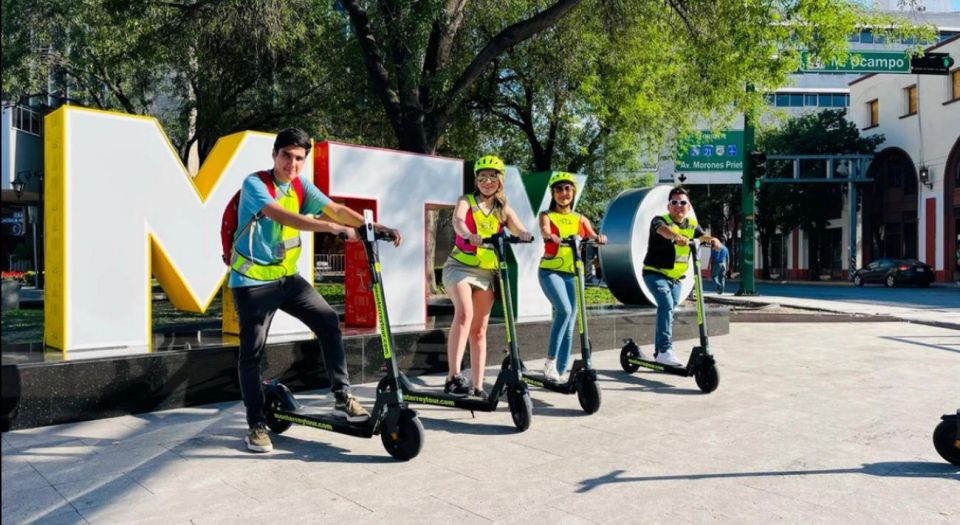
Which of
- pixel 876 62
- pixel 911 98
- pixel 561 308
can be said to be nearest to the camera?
pixel 561 308

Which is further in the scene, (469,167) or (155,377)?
(469,167)

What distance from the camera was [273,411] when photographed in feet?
16.2

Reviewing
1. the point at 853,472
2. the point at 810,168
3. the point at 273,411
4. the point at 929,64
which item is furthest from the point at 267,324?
the point at 810,168

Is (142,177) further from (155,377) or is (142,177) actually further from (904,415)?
(904,415)

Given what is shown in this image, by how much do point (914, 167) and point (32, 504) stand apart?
40.1 m

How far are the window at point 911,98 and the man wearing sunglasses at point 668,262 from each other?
Answer: 35.6m

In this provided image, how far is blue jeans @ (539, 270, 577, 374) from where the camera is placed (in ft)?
20.7

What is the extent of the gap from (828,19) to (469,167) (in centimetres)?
672

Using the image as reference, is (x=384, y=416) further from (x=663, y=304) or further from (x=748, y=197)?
(x=748, y=197)

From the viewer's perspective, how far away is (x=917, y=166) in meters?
36.2

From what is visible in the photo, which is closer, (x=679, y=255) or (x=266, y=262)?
(x=266, y=262)

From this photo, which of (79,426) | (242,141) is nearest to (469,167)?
(242,141)

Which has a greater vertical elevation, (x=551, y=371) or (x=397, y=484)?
(x=551, y=371)

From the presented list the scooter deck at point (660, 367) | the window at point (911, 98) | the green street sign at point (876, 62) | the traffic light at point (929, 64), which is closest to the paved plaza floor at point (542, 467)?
the scooter deck at point (660, 367)
